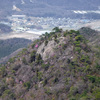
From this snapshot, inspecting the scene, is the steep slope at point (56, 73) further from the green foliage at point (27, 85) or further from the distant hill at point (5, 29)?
the distant hill at point (5, 29)

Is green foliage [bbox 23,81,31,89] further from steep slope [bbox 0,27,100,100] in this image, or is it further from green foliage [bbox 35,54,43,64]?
green foliage [bbox 35,54,43,64]

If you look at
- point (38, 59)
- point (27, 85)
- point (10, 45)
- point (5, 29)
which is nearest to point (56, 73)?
point (27, 85)

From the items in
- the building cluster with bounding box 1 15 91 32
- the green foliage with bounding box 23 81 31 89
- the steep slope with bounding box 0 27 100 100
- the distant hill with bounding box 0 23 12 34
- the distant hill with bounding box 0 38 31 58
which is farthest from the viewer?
the building cluster with bounding box 1 15 91 32

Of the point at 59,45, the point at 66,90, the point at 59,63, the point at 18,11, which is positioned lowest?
the point at 66,90

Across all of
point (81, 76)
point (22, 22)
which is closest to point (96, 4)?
point (22, 22)

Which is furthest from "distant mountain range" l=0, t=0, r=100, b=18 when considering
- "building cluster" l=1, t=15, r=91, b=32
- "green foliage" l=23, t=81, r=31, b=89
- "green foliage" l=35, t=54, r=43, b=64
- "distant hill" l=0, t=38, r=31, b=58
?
"green foliage" l=23, t=81, r=31, b=89

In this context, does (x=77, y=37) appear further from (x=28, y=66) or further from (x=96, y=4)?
(x=96, y=4)

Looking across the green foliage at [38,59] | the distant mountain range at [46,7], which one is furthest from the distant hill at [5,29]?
the green foliage at [38,59]
